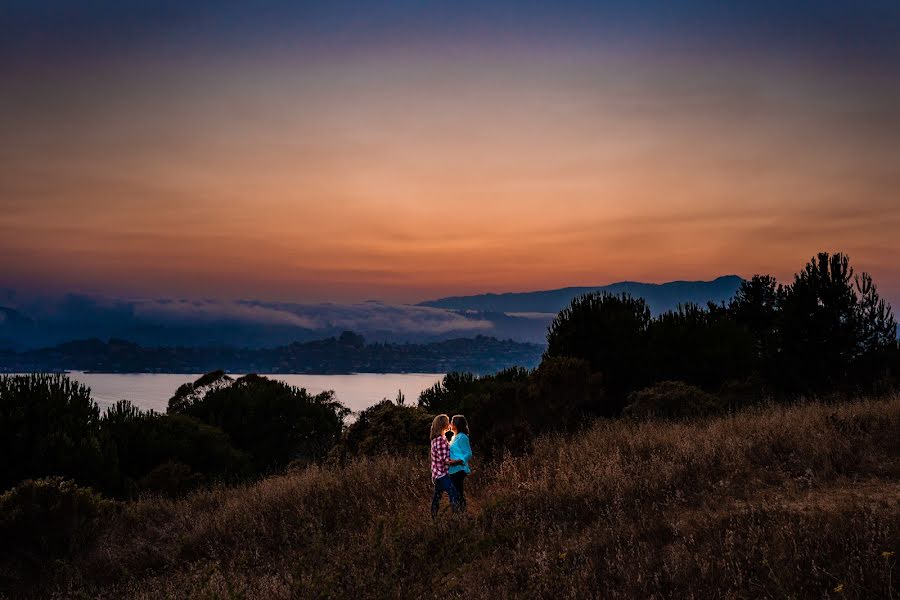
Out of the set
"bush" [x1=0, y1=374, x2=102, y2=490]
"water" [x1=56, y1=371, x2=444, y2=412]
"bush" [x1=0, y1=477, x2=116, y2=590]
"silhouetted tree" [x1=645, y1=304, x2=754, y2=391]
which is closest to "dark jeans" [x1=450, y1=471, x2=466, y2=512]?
"bush" [x1=0, y1=477, x2=116, y2=590]

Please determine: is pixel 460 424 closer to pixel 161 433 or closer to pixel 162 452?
pixel 162 452

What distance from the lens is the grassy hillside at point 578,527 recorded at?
637 centimetres

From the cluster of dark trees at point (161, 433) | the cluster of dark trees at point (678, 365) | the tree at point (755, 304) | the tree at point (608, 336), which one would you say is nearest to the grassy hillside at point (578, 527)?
the cluster of dark trees at point (678, 365)

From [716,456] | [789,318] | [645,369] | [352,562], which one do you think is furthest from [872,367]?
[352,562]

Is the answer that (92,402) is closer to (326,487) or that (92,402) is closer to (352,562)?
(326,487)

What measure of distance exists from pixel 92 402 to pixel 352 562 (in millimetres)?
23663

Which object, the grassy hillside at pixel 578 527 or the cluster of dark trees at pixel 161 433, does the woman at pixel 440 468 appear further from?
the cluster of dark trees at pixel 161 433

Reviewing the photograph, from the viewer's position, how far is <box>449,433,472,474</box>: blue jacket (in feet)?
32.9

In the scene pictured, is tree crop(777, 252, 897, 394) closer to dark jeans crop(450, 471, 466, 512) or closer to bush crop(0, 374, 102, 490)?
dark jeans crop(450, 471, 466, 512)

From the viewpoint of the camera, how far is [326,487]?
12.5 meters

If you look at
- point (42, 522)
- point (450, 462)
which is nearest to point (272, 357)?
point (42, 522)

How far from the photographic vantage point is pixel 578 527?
8508 mm

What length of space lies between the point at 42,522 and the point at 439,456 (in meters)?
7.50

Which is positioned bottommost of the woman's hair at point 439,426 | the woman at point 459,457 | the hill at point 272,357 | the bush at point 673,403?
the hill at point 272,357
